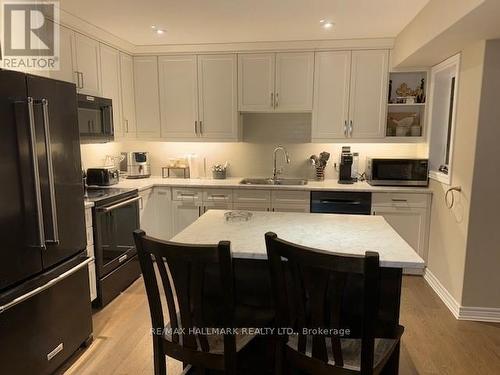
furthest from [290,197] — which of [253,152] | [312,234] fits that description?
[312,234]

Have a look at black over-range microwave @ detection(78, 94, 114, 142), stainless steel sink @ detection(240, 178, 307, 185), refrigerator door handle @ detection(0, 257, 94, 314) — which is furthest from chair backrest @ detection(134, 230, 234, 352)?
stainless steel sink @ detection(240, 178, 307, 185)

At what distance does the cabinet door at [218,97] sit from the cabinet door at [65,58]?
4.60 feet

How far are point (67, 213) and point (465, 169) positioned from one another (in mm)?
2954

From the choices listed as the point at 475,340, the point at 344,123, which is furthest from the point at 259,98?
the point at 475,340

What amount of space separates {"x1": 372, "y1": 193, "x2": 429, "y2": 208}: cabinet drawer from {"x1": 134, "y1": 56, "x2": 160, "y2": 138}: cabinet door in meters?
2.61

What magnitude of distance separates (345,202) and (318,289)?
2556mm

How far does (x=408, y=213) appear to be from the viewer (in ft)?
12.0

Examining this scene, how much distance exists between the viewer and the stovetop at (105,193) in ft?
9.45

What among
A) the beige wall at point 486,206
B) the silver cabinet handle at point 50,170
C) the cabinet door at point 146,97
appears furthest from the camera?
the cabinet door at point 146,97

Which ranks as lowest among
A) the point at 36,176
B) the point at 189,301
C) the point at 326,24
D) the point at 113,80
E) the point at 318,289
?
the point at 189,301

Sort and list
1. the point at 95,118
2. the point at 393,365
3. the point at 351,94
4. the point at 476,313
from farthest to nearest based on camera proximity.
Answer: the point at 351,94, the point at 95,118, the point at 476,313, the point at 393,365

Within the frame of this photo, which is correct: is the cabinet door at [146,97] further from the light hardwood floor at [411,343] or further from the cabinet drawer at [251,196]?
the light hardwood floor at [411,343]

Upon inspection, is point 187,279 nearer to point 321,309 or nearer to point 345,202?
point 321,309

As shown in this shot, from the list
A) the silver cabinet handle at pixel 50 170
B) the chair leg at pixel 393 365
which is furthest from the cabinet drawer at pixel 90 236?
the chair leg at pixel 393 365
